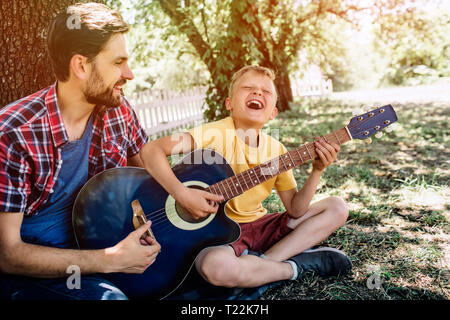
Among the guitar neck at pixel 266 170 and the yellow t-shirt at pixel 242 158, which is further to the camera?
the yellow t-shirt at pixel 242 158

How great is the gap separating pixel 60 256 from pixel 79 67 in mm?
967

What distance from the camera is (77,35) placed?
176 cm

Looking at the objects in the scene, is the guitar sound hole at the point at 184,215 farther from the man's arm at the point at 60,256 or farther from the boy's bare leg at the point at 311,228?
the boy's bare leg at the point at 311,228

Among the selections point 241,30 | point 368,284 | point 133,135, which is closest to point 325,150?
point 368,284

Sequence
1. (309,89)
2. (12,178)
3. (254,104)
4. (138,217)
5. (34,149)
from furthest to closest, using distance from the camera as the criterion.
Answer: (309,89), (254,104), (138,217), (34,149), (12,178)

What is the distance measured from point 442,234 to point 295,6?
975 cm

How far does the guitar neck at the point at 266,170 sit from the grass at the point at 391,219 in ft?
2.21

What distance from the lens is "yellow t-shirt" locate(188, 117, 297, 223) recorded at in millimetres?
2232

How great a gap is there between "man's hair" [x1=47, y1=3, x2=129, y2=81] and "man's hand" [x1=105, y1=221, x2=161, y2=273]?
0.92 metres

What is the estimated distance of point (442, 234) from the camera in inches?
100

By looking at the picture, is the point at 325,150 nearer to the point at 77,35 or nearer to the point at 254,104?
the point at 254,104

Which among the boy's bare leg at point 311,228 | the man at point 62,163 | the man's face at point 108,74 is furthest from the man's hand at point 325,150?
the man's face at point 108,74

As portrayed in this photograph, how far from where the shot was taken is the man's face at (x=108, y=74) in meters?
1.81

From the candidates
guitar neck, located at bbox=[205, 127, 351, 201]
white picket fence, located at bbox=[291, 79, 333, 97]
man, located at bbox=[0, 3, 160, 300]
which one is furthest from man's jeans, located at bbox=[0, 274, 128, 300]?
white picket fence, located at bbox=[291, 79, 333, 97]
